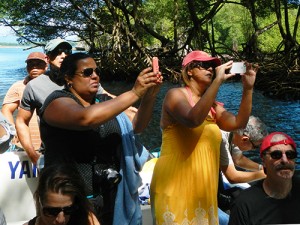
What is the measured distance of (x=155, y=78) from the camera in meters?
1.88

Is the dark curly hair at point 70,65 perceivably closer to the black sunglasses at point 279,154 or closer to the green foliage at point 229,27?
the black sunglasses at point 279,154

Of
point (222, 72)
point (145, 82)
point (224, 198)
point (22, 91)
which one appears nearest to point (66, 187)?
point (145, 82)

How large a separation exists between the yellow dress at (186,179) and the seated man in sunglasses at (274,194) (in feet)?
0.49

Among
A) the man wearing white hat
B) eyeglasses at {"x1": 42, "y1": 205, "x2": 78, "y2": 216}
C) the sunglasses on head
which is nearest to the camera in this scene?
eyeglasses at {"x1": 42, "y1": 205, "x2": 78, "y2": 216}

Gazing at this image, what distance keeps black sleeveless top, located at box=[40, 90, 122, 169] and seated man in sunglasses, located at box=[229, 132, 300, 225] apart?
63 cm

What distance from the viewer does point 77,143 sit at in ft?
6.51

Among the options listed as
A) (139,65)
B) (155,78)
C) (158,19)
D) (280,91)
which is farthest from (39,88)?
(158,19)

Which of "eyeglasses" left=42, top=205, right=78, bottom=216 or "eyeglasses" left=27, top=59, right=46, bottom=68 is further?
"eyeglasses" left=27, top=59, right=46, bottom=68

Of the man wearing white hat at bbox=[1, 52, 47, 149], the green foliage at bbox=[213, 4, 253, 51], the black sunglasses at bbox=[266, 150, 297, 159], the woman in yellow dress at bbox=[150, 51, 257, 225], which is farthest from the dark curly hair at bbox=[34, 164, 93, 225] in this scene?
the green foliage at bbox=[213, 4, 253, 51]

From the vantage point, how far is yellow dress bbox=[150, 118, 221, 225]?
2041mm

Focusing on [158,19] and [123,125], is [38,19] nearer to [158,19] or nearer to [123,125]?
[158,19]

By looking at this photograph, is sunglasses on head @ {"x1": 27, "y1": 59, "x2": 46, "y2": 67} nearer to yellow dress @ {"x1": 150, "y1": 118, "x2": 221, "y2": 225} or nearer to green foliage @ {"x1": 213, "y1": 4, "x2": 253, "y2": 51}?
yellow dress @ {"x1": 150, "y1": 118, "x2": 221, "y2": 225}

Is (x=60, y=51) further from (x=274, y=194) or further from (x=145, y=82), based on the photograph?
(x=274, y=194)

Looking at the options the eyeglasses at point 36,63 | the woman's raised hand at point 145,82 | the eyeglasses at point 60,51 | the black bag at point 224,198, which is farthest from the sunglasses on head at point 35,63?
the woman's raised hand at point 145,82
